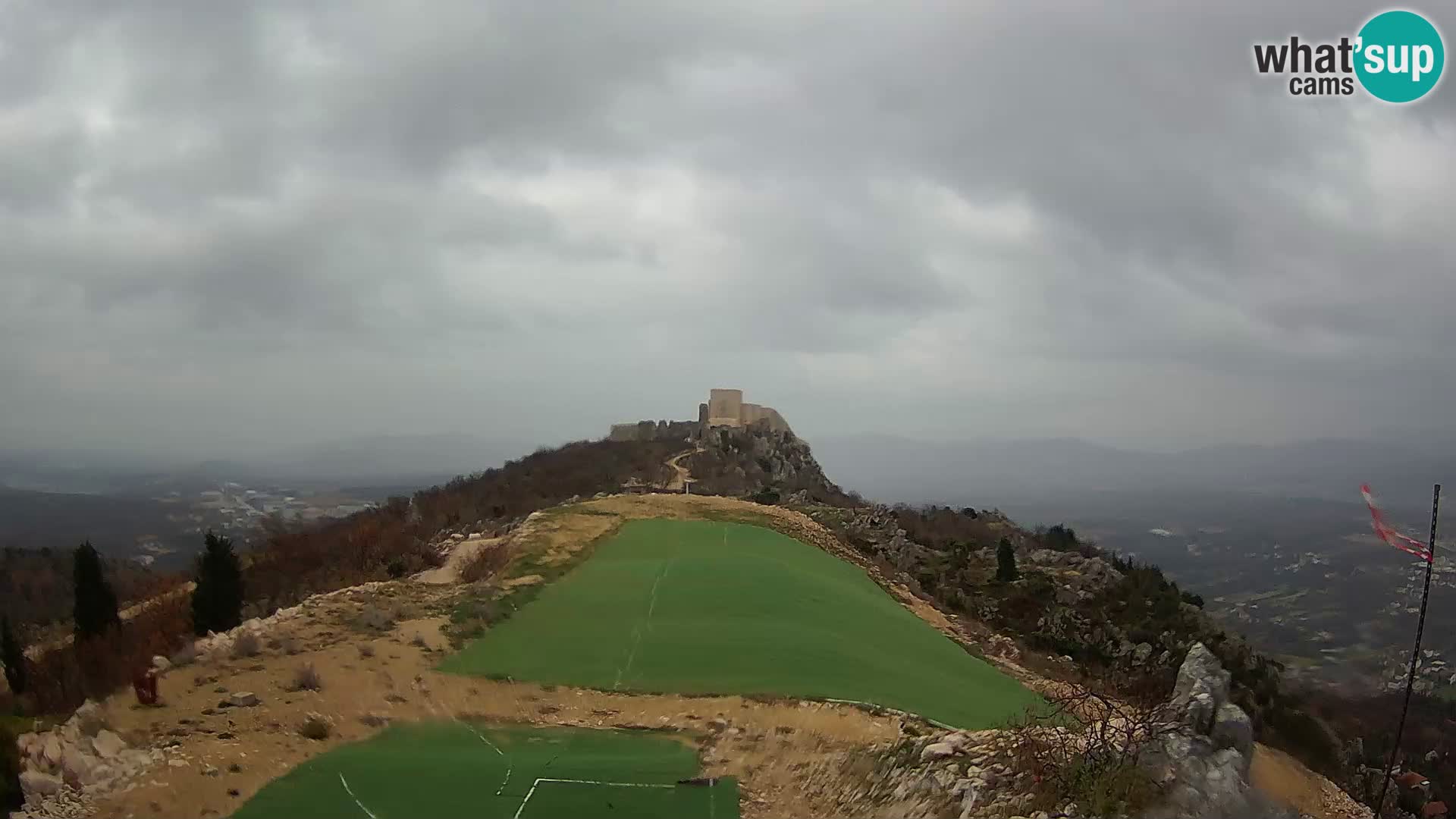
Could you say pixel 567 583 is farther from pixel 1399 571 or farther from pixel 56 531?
pixel 56 531

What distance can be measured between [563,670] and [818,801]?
5329 mm

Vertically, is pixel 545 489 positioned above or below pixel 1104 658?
above

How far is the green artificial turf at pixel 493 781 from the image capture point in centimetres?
802

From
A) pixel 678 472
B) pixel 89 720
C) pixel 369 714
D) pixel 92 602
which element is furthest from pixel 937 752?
pixel 678 472

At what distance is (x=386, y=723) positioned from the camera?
10.3 metres

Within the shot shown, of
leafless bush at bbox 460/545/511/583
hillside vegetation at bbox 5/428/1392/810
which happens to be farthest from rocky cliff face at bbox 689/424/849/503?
leafless bush at bbox 460/545/511/583

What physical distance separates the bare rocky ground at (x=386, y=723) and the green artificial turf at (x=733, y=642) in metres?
0.74

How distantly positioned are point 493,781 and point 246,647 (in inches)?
211

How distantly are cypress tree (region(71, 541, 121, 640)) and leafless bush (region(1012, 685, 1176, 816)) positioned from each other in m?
15.6

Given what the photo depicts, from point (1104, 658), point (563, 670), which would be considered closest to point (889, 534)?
point (1104, 658)

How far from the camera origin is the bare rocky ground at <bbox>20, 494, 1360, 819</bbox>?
7.80m

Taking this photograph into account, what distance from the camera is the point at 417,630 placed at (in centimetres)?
1372

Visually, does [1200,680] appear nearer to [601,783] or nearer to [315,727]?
[601,783]

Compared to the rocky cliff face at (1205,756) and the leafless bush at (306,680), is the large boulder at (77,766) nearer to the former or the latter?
the leafless bush at (306,680)
